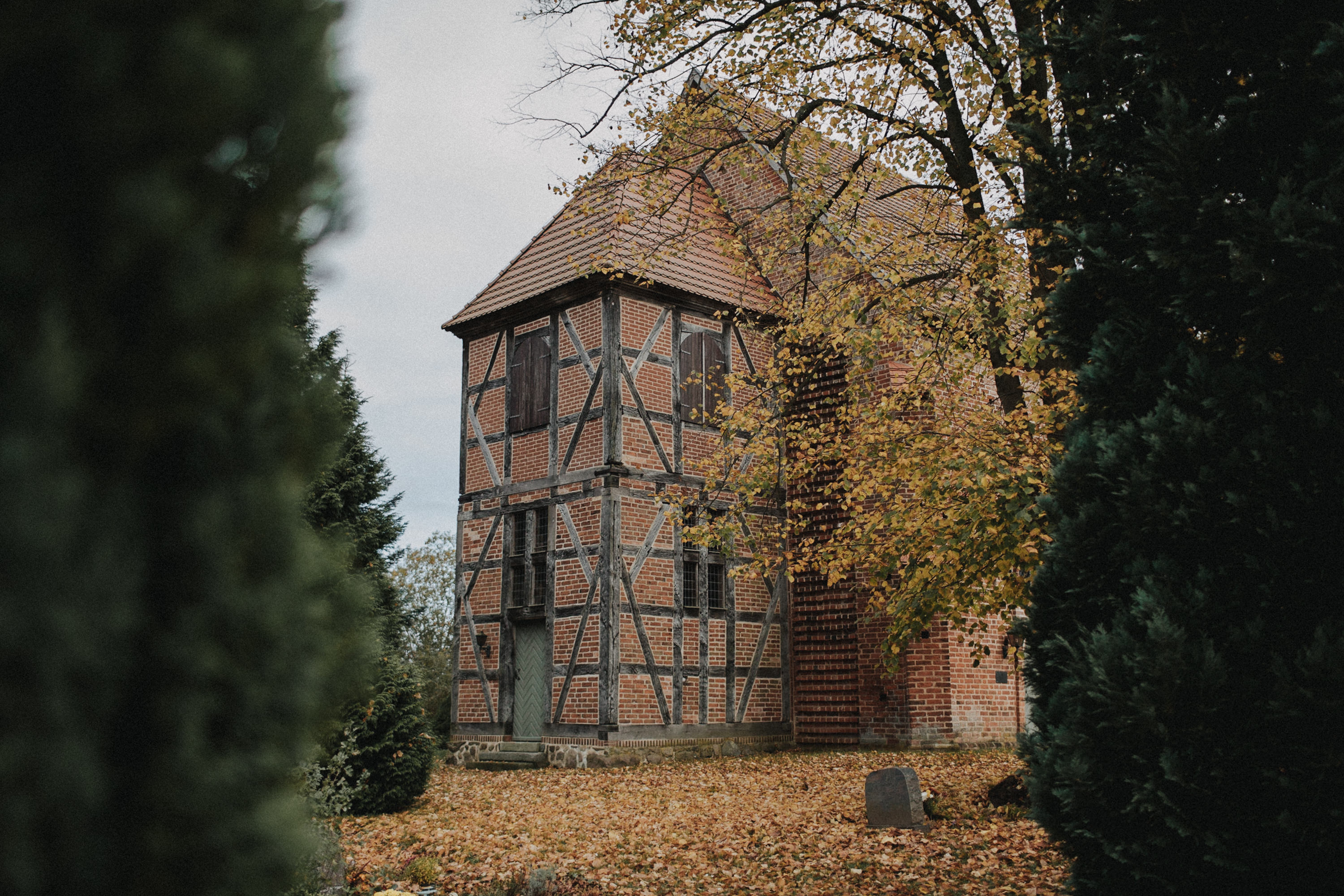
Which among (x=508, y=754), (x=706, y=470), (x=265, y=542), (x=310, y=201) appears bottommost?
(x=508, y=754)

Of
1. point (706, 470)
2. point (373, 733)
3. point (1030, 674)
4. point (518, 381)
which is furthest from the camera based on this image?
point (518, 381)

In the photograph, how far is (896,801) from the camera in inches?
349

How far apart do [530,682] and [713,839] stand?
7652mm

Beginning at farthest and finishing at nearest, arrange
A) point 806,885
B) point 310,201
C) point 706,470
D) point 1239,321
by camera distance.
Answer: point 706,470
point 806,885
point 1239,321
point 310,201

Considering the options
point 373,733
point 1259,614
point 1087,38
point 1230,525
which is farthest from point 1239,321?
point 373,733

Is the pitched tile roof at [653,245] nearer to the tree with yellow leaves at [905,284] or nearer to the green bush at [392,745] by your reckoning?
the tree with yellow leaves at [905,284]

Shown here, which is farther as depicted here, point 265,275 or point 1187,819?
point 1187,819

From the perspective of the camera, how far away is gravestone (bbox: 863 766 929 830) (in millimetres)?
8812

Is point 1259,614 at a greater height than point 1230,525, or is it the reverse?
point 1230,525

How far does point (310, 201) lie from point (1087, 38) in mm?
3796

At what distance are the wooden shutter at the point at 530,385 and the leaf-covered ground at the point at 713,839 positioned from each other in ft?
20.1

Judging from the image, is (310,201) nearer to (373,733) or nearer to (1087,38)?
(1087,38)

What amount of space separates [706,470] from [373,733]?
20.8ft

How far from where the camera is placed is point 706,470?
14.9 meters
